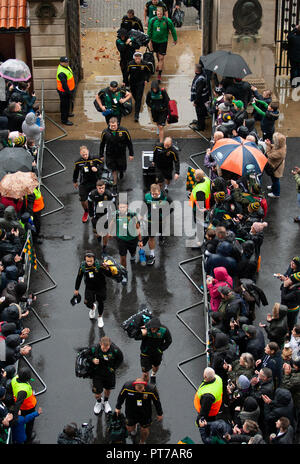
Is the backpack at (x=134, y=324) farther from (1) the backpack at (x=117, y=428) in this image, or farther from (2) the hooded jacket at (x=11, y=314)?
(2) the hooded jacket at (x=11, y=314)

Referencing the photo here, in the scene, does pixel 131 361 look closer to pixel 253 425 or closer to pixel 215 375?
pixel 215 375

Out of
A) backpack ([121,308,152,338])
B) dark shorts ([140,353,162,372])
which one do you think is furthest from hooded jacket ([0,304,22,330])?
dark shorts ([140,353,162,372])

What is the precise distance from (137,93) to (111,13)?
8028 mm

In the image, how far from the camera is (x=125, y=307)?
1642cm

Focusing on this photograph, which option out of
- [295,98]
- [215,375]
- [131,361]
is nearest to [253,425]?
[215,375]

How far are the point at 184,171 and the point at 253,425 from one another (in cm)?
943

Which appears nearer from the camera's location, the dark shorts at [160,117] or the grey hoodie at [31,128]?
the grey hoodie at [31,128]

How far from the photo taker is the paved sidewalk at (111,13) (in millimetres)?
28734

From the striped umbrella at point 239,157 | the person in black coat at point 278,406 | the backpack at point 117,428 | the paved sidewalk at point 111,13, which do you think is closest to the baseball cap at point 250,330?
the person in black coat at point 278,406

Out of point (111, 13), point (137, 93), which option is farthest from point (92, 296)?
point (111, 13)

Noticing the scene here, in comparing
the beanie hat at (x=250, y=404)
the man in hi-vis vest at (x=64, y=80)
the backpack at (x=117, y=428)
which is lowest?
the backpack at (x=117, y=428)

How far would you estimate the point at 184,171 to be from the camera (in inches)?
806

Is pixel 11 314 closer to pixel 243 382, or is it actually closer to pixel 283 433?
pixel 243 382

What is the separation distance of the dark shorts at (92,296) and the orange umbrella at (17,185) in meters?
2.24
